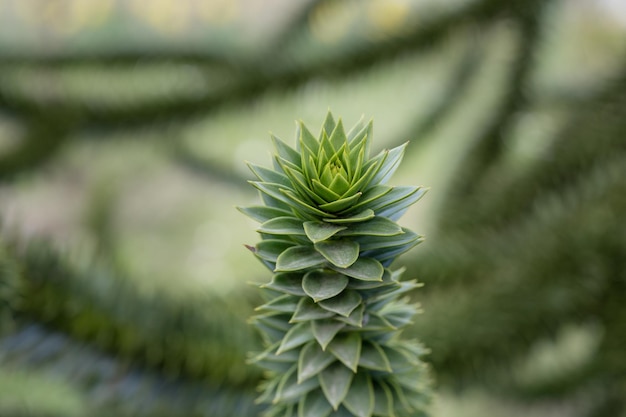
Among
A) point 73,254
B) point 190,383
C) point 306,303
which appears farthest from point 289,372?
Answer: point 73,254

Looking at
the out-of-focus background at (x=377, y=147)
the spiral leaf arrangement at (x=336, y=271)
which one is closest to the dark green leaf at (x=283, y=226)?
the spiral leaf arrangement at (x=336, y=271)

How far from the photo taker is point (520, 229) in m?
1.24

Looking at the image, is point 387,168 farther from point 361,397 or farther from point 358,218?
point 361,397

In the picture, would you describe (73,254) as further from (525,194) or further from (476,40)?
(476,40)

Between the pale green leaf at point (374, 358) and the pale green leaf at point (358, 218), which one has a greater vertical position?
the pale green leaf at point (358, 218)

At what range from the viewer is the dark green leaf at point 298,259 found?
46cm

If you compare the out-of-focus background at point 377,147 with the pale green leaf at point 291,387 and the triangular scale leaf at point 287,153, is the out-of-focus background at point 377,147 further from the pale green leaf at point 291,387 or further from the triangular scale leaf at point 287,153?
the triangular scale leaf at point 287,153

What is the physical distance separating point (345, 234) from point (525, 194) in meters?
0.89

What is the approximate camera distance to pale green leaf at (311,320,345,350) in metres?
0.48

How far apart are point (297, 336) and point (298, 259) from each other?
70 millimetres

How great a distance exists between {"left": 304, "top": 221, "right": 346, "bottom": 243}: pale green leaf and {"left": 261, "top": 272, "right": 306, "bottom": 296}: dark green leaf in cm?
6

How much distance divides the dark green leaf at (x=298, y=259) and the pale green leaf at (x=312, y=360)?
80 millimetres

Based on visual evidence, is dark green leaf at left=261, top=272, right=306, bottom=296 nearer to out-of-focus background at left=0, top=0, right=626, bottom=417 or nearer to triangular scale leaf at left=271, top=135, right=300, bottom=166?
triangular scale leaf at left=271, top=135, right=300, bottom=166

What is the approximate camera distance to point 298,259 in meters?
0.48
